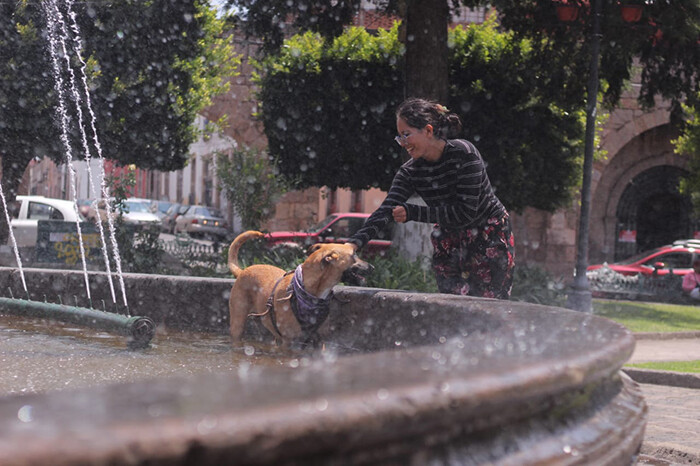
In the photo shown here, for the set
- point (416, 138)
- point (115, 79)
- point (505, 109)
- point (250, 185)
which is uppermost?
point (115, 79)

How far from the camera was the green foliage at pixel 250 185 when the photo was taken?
15344 mm

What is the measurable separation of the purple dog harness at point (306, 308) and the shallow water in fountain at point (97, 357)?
0.48ft

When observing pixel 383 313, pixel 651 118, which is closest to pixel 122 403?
pixel 383 313

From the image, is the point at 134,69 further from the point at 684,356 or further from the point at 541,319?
the point at 541,319

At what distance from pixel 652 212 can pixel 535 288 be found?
21728 mm

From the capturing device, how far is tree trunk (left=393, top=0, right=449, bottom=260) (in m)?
11.4

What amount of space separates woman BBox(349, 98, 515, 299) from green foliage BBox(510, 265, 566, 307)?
734 centimetres

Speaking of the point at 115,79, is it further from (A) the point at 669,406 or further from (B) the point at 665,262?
(B) the point at 665,262

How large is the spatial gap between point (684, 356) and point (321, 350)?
7428 millimetres

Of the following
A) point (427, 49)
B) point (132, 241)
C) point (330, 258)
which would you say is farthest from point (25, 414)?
point (132, 241)

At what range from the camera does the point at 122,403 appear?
113 cm

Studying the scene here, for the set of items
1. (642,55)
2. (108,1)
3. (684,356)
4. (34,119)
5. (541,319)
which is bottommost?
(684,356)

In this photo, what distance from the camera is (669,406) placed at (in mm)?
6648

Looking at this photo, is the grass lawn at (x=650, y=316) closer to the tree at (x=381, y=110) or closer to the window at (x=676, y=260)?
the tree at (x=381, y=110)
